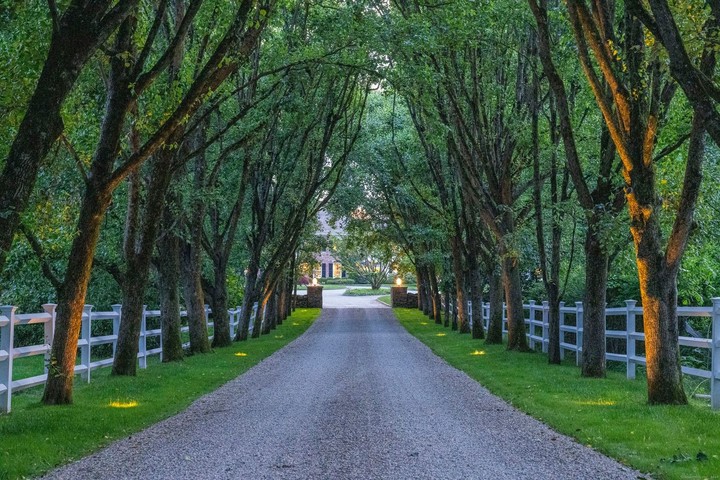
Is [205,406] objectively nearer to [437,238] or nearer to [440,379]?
[440,379]

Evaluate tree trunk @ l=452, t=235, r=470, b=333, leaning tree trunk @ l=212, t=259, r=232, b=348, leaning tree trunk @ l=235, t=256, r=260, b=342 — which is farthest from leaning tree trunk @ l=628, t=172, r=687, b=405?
tree trunk @ l=452, t=235, r=470, b=333

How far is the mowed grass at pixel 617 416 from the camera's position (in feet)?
21.5

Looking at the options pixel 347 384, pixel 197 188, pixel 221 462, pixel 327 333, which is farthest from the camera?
pixel 327 333

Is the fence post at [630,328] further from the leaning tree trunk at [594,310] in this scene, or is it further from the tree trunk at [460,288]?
the tree trunk at [460,288]

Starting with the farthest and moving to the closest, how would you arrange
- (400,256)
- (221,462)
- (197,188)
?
(400,256), (197,188), (221,462)

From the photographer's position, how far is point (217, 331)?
73.2 feet

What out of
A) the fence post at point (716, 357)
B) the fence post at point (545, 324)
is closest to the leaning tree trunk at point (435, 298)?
the fence post at point (545, 324)

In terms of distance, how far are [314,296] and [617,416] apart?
48412mm

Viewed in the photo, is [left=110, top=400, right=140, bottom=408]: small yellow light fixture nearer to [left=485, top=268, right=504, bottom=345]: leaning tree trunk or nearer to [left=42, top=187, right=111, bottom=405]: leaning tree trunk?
[left=42, top=187, right=111, bottom=405]: leaning tree trunk

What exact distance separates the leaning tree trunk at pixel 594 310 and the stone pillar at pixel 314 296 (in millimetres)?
43806

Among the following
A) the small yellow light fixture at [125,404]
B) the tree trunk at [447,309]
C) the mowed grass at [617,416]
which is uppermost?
the tree trunk at [447,309]

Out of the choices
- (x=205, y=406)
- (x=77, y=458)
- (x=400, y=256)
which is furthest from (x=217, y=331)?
(x=400, y=256)

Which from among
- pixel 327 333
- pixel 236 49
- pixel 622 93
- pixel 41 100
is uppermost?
pixel 236 49

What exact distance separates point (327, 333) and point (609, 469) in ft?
76.6
